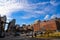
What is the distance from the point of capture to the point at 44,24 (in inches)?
506

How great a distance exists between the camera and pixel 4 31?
12500 millimetres

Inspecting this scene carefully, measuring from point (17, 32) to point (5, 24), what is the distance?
1390 millimetres

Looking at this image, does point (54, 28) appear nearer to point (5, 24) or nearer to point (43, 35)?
point (43, 35)

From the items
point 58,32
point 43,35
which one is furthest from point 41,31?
point 58,32

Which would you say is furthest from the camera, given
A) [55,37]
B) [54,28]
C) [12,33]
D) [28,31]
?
[28,31]

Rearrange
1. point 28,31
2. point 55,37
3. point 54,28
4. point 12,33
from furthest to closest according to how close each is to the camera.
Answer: point 28,31
point 12,33
point 54,28
point 55,37

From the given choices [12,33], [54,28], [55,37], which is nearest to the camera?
[55,37]

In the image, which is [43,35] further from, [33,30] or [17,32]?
[17,32]

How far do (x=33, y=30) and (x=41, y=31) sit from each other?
105cm

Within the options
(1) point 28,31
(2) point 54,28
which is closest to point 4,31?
(1) point 28,31

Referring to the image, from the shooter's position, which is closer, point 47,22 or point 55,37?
point 55,37

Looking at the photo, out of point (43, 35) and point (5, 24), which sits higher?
point (5, 24)

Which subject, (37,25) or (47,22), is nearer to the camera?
(47,22)

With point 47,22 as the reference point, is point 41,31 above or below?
below
